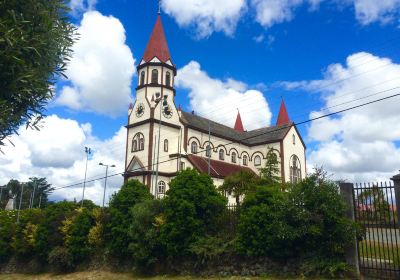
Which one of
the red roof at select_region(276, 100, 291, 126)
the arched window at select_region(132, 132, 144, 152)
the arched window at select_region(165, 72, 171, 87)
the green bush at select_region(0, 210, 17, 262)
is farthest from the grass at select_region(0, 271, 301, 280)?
the red roof at select_region(276, 100, 291, 126)

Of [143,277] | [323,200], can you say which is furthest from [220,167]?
[323,200]

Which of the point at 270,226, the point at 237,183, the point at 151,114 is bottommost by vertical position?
the point at 270,226

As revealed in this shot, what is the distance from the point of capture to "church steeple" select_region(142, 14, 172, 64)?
150 feet

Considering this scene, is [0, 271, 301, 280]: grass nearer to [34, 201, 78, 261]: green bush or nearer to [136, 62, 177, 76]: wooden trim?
[34, 201, 78, 261]: green bush

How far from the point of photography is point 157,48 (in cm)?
4641

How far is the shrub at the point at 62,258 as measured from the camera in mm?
22500

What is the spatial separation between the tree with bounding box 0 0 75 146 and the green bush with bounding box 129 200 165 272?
1140 centimetres

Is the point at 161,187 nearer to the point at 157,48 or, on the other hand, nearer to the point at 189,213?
the point at 157,48

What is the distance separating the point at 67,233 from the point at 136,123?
2255 centimetres

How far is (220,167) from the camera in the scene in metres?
47.6

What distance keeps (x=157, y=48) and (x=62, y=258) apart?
30740mm

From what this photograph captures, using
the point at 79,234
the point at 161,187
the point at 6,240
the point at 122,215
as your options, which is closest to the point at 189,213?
the point at 122,215

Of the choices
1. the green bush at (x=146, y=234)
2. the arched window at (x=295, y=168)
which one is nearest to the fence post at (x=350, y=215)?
the green bush at (x=146, y=234)

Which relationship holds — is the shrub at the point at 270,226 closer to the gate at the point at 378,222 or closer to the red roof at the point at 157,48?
the gate at the point at 378,222
